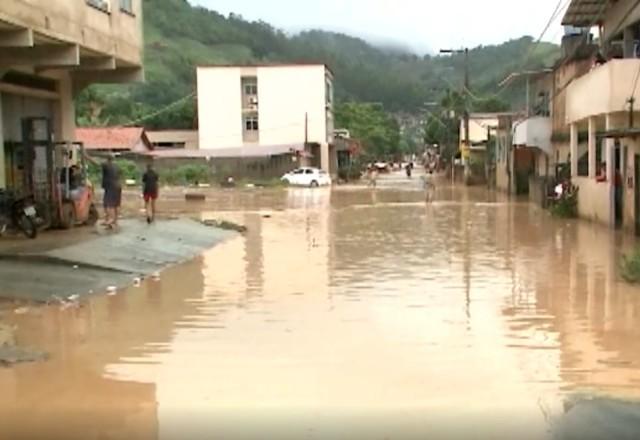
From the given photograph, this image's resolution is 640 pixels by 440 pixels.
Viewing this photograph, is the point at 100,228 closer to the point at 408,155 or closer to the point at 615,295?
the point at 615,295

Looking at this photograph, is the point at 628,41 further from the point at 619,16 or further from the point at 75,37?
the point at 75,37

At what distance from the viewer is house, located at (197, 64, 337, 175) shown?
75750 mm

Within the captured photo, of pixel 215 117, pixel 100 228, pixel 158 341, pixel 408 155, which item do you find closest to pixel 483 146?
pixel 215 117

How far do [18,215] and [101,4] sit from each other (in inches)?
186

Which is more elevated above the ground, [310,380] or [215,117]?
[215,117]

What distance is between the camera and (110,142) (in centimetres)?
6425

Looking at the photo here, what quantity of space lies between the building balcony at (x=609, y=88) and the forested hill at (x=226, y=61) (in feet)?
133

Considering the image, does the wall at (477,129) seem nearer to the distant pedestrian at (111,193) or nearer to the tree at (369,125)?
the tree at (369,125)

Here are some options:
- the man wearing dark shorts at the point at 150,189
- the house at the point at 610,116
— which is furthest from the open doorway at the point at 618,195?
the man wearing dark shorts at the point at 150,189

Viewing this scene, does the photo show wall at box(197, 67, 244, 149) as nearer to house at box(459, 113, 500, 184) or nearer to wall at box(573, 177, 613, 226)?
house at box(459, 113, 500, 184)

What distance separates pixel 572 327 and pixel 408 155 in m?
169

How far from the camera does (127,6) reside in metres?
22.0

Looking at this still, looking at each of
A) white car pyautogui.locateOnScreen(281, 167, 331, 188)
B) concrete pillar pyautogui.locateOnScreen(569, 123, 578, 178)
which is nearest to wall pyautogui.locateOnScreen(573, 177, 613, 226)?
concrete pillar pyautogui.locateOnScreen(569, 123, 578, 178)

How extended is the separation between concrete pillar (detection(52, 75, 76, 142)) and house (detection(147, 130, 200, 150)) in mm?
54544
